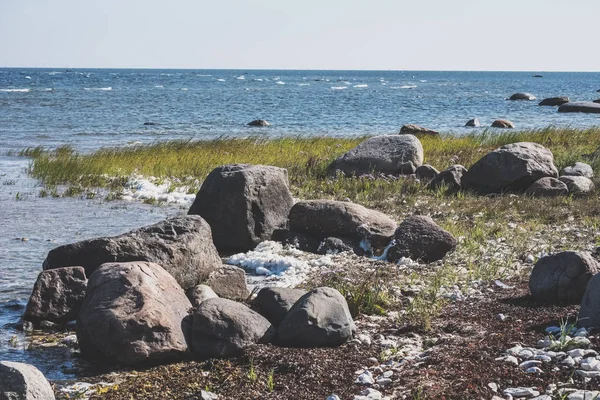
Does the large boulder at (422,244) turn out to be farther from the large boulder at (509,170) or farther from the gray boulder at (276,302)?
the large boulder at (509,170)

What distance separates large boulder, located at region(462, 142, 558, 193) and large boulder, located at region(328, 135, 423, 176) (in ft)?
6.51

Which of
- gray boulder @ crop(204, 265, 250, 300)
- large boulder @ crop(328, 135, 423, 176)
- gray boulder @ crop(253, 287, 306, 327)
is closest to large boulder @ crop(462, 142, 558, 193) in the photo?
large boulder @ crop(328, 135, 423, 176)

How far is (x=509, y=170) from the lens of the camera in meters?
17.3

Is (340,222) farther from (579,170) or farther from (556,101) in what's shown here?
(556,101)

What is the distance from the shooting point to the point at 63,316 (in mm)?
8961

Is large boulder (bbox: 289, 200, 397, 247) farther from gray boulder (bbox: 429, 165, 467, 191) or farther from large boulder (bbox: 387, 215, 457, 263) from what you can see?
gray boulder (bbox: 429, 165, 467, 191)

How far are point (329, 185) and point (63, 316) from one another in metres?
9.87

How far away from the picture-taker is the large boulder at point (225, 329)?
302 inches

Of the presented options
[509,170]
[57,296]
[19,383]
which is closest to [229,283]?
[57,296]

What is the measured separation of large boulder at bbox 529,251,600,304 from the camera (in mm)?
9039

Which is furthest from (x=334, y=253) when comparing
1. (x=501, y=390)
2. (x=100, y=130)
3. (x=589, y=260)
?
(x=100, y=130)

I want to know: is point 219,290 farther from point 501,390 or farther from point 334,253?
point 501,390

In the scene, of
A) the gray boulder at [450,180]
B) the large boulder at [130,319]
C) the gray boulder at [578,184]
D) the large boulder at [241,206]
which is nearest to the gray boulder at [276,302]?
the large boulder at [130,319]

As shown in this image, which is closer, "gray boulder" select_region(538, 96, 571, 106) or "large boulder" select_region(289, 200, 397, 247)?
"large boulder" select_region(289, 200, 397, 247)
